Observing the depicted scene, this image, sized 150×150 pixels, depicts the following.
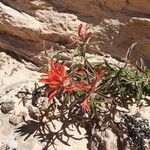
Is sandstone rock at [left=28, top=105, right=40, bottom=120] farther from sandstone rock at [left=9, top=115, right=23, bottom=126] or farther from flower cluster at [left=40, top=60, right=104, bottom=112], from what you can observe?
flower cluster at [left=40, top=60, right=104, bottom=112]

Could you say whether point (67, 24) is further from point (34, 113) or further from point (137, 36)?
point (34, 113)

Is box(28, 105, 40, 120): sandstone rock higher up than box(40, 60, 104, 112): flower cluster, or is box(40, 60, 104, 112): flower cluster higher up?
box(40, 60, 104, 112): flower cluster

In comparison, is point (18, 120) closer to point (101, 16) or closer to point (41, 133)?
point (41, 133)

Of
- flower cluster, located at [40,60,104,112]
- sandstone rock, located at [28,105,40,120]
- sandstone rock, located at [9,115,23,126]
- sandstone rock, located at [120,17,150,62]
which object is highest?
sandstone rock, located at [120,17,150,62]

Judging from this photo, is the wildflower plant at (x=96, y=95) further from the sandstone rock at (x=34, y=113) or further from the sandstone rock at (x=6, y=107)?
the sandstone rock at (x=6, y=107)

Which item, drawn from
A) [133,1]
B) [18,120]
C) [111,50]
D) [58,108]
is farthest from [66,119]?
[133,1]

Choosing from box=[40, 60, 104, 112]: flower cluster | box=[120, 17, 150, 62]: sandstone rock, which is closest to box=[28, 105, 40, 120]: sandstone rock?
box=[40, 60, 104, 112]: flower cluster

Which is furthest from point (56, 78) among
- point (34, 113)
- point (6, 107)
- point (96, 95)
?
point (6, 107)

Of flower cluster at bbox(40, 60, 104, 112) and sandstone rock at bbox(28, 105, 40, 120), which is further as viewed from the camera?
sandstone rock at bbox(28, 105, 40, 120)

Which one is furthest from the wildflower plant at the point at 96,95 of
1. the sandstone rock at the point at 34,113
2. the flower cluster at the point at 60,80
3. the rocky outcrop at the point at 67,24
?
the flower cluster at the point at 60,80
